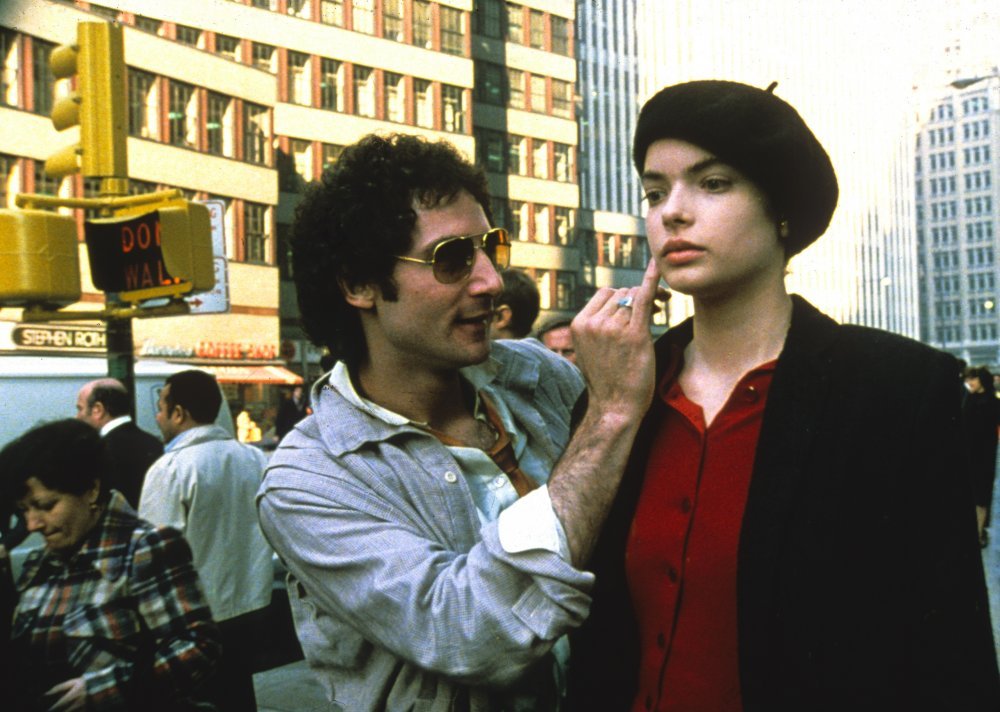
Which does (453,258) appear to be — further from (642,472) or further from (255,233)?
(255,233)

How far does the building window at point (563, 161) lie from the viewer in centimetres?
5944

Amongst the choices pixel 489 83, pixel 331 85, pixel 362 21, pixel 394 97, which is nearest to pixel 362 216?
pixel 331 85

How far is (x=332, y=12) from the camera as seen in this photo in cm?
4609

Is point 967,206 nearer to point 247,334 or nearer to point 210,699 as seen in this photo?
point 247,334

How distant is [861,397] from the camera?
6.06ft

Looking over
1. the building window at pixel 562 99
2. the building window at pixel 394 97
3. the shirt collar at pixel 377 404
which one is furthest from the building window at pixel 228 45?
the shirt collar at pixel 377 404

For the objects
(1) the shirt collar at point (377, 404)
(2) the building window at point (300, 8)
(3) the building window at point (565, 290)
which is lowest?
(1) the shirt collar at point (377, 404)

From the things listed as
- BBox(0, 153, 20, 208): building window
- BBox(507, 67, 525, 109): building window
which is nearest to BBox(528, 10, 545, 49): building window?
BBox(507, 67, 525, 109): building window

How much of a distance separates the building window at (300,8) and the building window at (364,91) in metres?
2.99

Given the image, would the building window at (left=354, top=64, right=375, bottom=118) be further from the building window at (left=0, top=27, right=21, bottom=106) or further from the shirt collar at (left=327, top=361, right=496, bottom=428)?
the shirt collar at (left=327, top=361, right=496, bottom=428)

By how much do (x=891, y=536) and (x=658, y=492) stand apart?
411 mm

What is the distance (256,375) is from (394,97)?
52.4ft

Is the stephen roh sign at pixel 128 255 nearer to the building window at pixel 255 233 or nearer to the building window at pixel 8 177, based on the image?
the building window at pixel 8 177

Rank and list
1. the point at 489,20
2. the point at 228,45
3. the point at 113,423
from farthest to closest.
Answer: the point at 489,20 < the point at 228,45 < the point at 113,423
